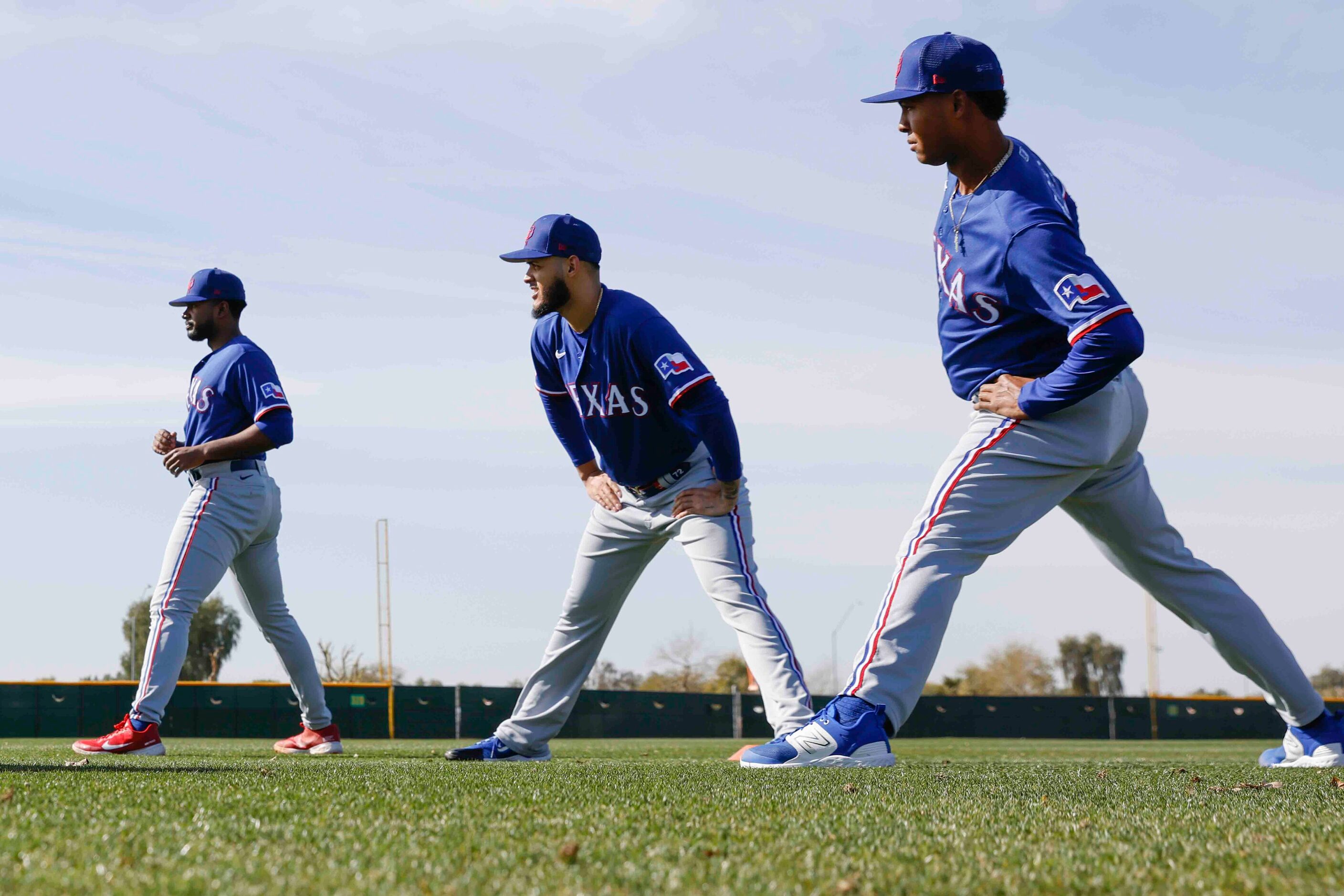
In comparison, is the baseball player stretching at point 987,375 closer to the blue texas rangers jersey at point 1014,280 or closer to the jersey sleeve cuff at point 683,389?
the blue texas rangers jersey at point 1014,280

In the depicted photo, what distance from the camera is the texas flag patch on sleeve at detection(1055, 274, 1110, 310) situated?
11.5 ft

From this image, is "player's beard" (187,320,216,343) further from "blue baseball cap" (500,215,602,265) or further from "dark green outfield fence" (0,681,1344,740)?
"dark green outfield fence" (0,681,1344,740)

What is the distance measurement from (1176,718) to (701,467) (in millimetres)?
24383

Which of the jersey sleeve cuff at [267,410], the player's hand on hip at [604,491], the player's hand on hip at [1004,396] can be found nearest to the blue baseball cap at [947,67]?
the player's hand on hip at [1004,396]

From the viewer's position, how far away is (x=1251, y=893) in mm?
1574

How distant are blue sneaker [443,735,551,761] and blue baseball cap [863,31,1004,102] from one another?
9.41ft

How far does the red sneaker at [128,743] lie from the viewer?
5.24m

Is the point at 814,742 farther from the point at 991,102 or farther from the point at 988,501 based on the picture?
the point at 991,102

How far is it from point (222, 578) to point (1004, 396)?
3985mm

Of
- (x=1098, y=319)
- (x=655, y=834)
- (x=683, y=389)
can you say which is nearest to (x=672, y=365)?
(x=683, y=389)

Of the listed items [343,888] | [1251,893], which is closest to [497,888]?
[343,888]

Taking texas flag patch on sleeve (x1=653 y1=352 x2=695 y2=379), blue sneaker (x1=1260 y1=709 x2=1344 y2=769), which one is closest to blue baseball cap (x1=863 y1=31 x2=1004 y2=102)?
texas flag patch on sleeve (x1=653 y1=352 x2=695 y2=379)

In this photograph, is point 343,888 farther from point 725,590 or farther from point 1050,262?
point 725,590

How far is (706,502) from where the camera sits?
4797mm
